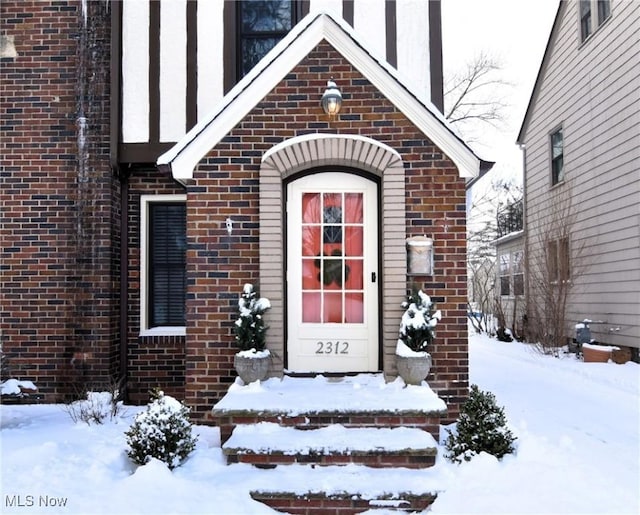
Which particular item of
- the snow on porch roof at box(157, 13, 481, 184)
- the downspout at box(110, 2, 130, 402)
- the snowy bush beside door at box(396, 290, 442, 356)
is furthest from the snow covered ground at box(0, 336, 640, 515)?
the snow on porch roof at box(157, 13, 481, 184)

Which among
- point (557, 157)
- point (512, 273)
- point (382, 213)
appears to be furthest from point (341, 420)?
point (512, 273)

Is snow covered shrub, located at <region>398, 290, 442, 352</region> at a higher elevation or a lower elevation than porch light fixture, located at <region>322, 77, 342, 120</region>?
lower

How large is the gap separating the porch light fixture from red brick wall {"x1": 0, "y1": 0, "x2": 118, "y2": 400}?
317 cm

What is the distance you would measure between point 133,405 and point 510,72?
2083 cm

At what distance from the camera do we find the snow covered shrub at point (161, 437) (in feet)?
14.0

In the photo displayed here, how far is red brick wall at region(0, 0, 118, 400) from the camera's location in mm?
6721

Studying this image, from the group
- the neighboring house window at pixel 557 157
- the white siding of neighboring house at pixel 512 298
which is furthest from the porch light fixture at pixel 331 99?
the white siding of neighboring house at pixel 512 298

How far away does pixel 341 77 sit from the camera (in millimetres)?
5578

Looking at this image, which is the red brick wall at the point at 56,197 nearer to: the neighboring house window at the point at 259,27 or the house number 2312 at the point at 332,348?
the neighboring house window at the point at 259,27

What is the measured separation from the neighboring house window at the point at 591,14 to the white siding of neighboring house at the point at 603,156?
174 mm

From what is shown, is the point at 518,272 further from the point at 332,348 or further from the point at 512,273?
the point at 332,348

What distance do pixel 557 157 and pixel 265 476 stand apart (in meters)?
11.2

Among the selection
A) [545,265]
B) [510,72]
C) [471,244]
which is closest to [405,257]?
→ [545,265]

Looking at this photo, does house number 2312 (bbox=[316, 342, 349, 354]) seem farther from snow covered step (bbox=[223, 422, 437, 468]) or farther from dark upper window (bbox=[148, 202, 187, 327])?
dark upper window (bbox=[148, 202, 187, 327])
